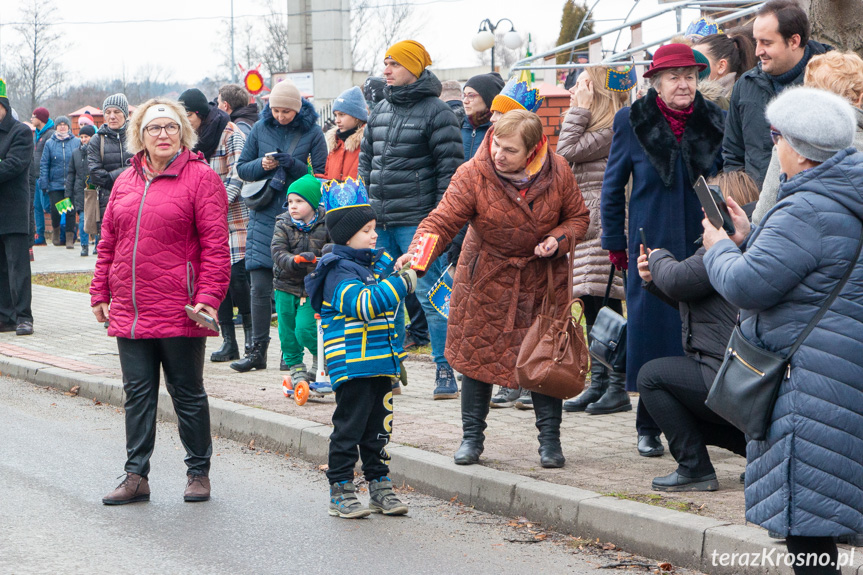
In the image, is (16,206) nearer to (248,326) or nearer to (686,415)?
(248,326)

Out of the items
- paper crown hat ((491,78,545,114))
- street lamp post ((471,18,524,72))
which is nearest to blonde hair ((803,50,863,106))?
paper crown hat ((491,78,545,114))

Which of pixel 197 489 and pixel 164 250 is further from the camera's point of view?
pixel 197 489

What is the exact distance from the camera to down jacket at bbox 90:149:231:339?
18.4 feet

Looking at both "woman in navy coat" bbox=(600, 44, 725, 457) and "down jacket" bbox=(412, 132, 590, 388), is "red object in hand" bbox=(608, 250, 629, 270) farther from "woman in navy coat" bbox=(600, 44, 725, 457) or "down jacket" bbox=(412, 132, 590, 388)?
"down jacket" bbox=(412, 132, 590, 388)

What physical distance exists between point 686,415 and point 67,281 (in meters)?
13.2

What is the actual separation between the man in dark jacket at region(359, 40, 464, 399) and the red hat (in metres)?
2.28

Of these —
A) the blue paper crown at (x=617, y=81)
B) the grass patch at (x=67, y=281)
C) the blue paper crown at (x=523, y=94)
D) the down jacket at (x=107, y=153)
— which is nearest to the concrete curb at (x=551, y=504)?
the blue paper crown at (x=523, y=94)

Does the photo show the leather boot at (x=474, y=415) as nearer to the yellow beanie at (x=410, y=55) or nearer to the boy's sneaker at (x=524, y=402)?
the boy's sneaker at (x=524, y=402)

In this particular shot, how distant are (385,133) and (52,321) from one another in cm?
636

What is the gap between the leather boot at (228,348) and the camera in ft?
32.1

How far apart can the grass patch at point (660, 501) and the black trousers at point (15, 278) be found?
8.10 metres

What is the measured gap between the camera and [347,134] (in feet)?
30.8

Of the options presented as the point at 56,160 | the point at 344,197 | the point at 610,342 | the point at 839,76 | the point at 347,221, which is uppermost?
the point at 839,76

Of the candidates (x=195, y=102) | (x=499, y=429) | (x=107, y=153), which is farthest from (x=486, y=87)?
(x=107, y=153)
